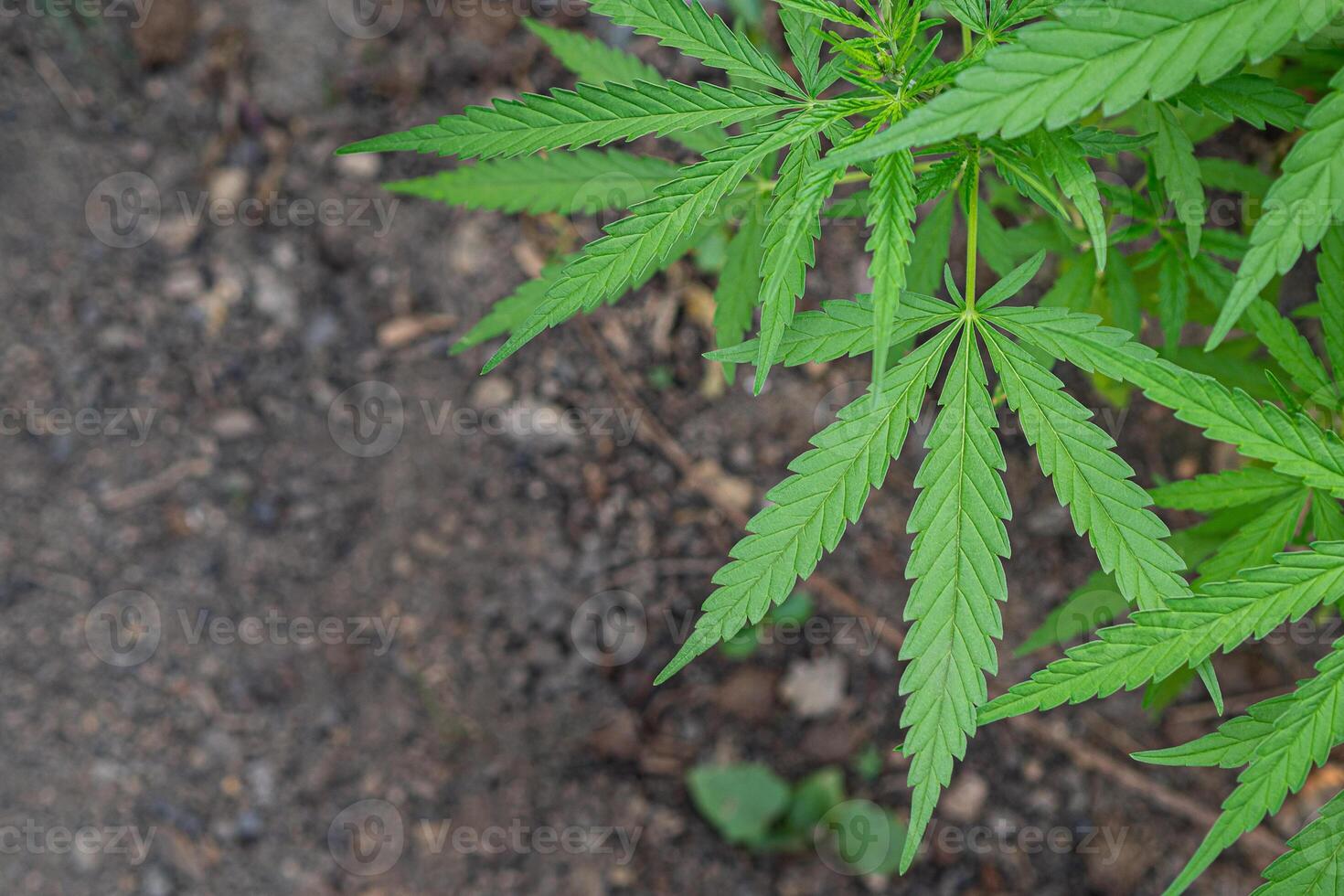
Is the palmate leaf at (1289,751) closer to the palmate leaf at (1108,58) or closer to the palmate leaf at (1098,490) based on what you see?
the palmate leaf at (1098,490)

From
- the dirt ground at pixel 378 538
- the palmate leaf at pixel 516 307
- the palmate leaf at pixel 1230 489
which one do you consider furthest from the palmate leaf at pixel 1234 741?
the dirt ground at pixel 378 538

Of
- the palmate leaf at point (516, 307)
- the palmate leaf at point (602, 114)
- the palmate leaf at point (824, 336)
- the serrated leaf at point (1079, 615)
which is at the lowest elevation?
the serrated leaf at point (1079, 615)

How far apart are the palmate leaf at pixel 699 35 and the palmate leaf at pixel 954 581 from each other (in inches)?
21.8

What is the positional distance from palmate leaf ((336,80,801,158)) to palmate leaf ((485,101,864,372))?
8cm

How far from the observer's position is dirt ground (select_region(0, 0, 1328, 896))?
Answer: 330 cm

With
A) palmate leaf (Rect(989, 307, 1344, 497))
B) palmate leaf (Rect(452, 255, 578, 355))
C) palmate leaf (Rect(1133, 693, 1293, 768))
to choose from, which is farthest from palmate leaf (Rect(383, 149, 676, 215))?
palmate leaf (Rect(1133, 693, 1293, 768))

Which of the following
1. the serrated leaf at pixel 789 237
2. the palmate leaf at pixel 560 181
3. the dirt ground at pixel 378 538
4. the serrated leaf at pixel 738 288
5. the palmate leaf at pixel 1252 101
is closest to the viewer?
the serrated leaf at pixel 789 237

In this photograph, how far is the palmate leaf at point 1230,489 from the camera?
1730mm

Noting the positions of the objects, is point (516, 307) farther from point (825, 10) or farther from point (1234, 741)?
point (1234, 741)

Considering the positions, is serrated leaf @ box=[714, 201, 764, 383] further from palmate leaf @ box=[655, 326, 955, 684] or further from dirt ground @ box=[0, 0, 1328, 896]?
dirt ground @ box=[0, 0, 1328, 896]

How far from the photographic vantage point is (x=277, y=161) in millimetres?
3723

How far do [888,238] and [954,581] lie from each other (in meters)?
0.55

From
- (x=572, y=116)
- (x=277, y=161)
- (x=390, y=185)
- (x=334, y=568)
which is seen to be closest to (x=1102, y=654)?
(x=572, y=116)

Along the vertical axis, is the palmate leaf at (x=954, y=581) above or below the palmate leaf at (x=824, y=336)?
below
